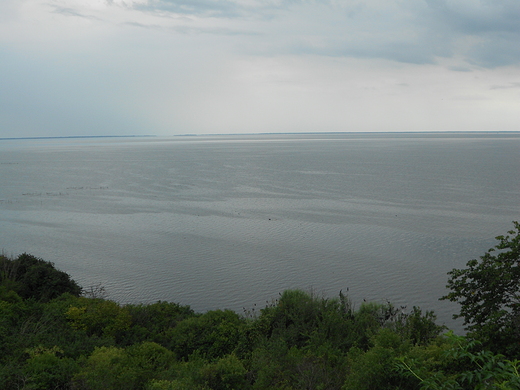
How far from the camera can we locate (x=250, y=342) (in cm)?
1561

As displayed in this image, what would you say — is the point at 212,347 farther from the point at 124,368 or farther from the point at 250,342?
the point at 124,368

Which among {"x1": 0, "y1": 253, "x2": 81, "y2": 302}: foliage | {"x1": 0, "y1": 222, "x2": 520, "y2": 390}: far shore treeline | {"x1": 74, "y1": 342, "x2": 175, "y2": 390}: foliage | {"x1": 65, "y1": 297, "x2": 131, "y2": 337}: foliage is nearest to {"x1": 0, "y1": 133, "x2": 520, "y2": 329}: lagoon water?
{"x1": 0, "y1": 253, "x2": 81, "y2": 302}: foliage

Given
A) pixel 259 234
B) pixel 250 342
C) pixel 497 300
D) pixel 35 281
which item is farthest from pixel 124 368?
pixel 259 234

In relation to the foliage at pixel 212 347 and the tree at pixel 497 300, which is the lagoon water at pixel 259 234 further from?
the tree at pixel 497 300

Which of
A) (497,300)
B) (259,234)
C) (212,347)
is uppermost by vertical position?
(497,300)

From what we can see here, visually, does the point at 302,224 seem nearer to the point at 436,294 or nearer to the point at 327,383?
the point at 436,294

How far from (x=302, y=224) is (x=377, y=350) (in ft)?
96.4

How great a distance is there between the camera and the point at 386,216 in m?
42.4

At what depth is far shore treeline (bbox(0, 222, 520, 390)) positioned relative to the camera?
9484mm

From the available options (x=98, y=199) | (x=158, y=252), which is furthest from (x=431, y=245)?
(x=98, y=199)

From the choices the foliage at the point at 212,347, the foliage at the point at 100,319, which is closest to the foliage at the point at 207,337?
the foliage at the point at 212,347

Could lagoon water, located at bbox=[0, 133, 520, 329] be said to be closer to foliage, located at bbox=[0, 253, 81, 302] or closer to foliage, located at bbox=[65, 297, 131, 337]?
foliage, located at bbox=[0, 253, 81, 302]

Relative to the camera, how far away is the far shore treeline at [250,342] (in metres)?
9.48

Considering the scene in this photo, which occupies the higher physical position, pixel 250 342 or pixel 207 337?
pixel 207 337
